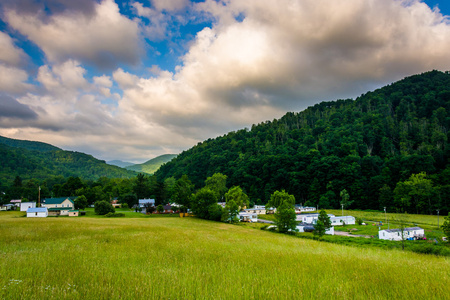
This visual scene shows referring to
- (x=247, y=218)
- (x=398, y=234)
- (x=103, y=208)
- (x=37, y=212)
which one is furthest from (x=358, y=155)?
(x=37, y=212)

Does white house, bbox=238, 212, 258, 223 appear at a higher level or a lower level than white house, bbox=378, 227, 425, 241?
lower

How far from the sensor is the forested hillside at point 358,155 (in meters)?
84.3

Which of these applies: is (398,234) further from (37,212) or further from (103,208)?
(37,212)

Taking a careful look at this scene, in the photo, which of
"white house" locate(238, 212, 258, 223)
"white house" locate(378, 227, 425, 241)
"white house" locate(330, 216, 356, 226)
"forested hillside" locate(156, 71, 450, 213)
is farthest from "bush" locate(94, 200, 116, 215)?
"forested hillside" locate(156, 71, 450, 213)

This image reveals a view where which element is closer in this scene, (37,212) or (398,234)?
(398,234)

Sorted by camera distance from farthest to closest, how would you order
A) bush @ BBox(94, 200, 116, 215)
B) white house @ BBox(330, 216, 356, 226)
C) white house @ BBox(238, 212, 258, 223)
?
white house @ BBox(238, 212, 258, 223) → white house @ BBox(330, 216, 356, 226) → bush @ BBox(94, 200, 116, 215)

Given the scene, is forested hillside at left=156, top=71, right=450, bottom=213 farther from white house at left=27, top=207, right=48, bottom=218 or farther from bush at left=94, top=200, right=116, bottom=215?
white house at left=27, top=207, right=48, bottom=218

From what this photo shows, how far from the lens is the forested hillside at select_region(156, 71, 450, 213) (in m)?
84.3

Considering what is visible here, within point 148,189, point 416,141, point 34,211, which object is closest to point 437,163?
point 416,141

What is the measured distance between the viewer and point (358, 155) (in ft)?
352

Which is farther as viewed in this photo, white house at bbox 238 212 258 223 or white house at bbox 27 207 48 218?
white house at bbox 238 212 258 223

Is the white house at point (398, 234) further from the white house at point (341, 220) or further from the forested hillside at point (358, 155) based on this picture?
the forested hillside at point (358, 155)

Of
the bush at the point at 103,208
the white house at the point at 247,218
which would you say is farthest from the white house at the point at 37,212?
the white house at the point at 247,218

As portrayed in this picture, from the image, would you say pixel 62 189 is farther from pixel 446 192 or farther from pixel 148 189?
pixel 446 192
